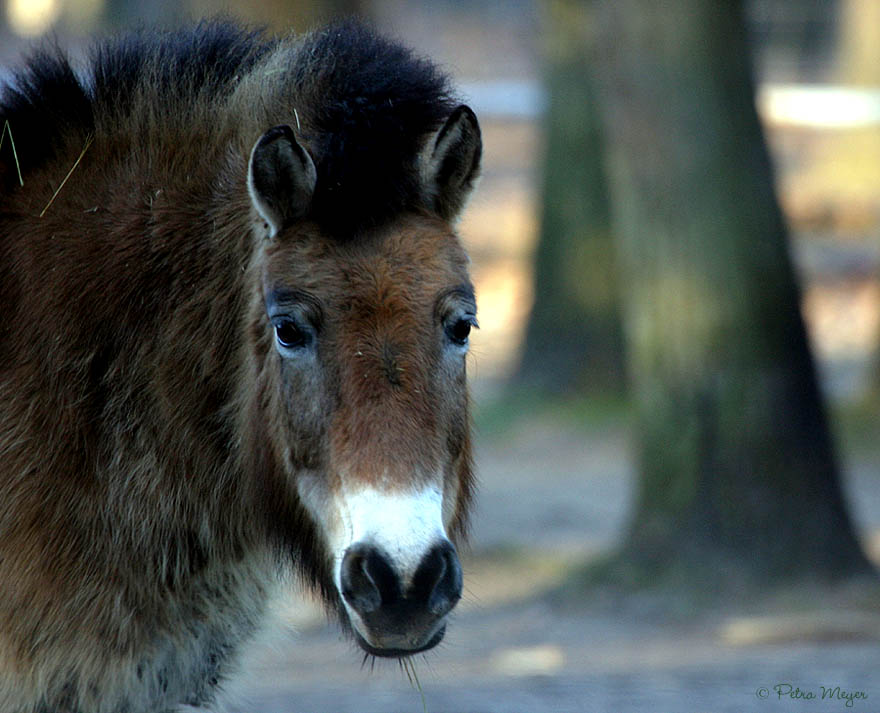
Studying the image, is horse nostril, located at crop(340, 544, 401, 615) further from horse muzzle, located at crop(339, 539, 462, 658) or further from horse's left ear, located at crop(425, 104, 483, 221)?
horse's left ear, located at crop(425, 104, 483, 221)

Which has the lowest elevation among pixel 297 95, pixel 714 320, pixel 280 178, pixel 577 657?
pixel 577 657

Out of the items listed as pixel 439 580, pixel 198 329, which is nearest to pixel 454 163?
pixel 198 329

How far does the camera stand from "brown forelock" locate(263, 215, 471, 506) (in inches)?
116

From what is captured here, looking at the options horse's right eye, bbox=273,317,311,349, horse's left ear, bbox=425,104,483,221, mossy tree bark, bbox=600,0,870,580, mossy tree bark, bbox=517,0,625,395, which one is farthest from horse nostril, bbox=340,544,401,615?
mossy tree bark, bbox=517,0,625,395

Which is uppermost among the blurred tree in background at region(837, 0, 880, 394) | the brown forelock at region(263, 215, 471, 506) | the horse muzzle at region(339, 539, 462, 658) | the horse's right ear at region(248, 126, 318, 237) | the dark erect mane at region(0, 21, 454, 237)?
the blurred tree in background at region(837, 0, 880, 394)

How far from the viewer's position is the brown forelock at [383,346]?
295 centimetres

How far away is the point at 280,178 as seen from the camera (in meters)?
3.19

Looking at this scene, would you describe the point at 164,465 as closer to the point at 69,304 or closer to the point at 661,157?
the point at 69,304

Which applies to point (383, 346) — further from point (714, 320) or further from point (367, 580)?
point (714, 320)

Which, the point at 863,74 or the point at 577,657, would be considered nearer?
the point at 577,657

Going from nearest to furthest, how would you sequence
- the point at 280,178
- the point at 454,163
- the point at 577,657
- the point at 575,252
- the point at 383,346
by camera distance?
the point at 383,346, the point at 280,178, the point at 454,163, the point at 577,657, the point at 575,252

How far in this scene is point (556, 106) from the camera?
1201 centimetres

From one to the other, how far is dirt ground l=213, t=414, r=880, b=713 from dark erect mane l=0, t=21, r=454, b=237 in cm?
145

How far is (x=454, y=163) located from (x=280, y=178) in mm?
481
